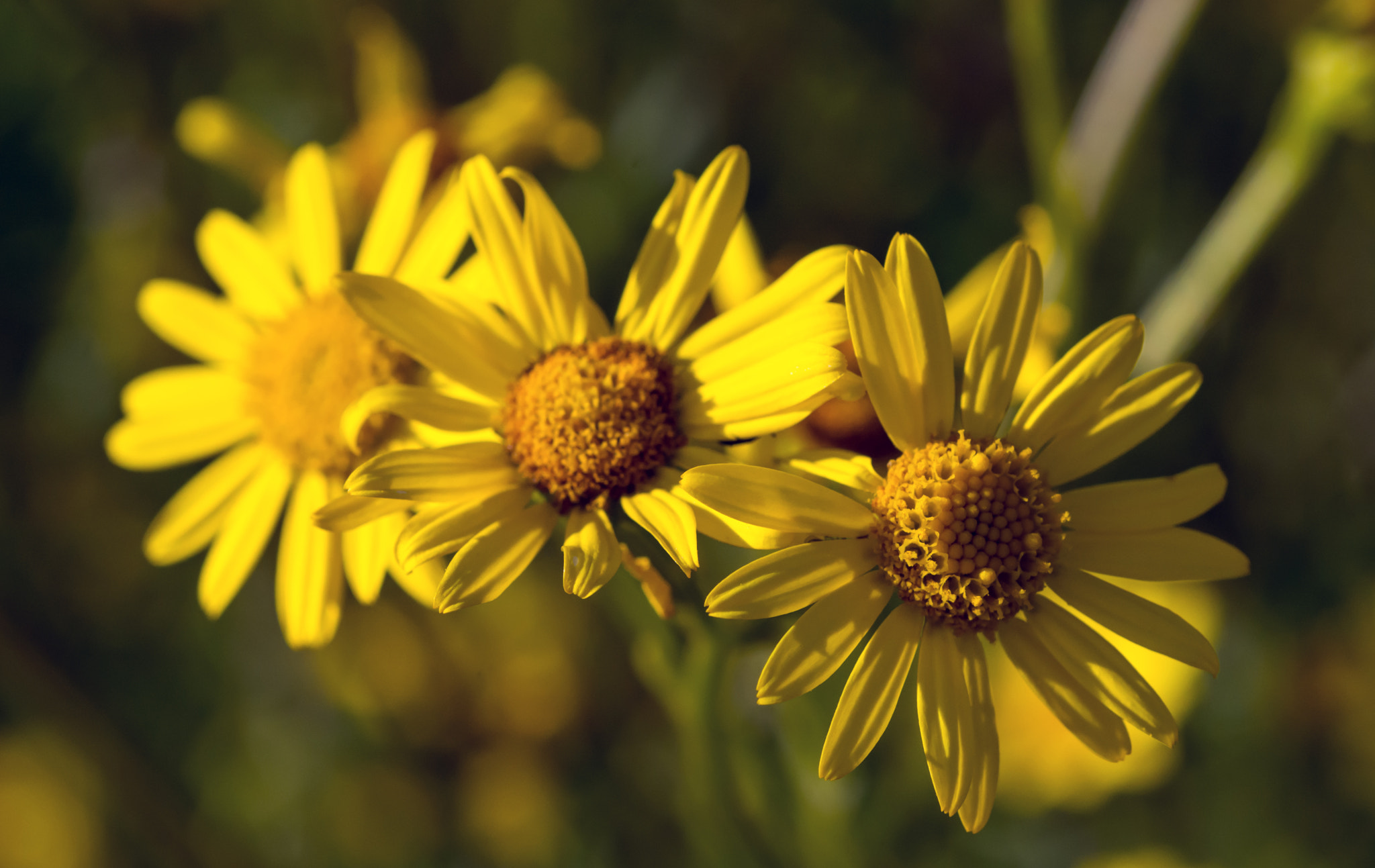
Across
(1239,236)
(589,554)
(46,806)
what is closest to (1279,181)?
(1239,236)

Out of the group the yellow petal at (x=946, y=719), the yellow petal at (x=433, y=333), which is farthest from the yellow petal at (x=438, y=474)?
the yellow petal at (x=946, y=719)

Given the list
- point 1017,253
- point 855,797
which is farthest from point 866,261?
point 855,797

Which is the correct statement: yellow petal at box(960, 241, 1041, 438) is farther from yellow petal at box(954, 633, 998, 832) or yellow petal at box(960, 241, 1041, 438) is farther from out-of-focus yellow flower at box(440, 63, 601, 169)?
out-of-focus yellow flower at box(440, 63, 601, 169)

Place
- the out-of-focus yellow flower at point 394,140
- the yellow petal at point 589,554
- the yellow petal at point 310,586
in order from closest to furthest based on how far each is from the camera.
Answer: the yellow petal at point 589,554 → the yellow petal at point 310,586 → the out-of-focus yellow flower at point 394,140

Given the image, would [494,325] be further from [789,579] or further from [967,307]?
[967,307]

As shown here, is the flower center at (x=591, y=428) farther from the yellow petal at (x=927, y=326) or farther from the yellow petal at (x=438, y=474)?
the yellow petal at (x=927, y=326)

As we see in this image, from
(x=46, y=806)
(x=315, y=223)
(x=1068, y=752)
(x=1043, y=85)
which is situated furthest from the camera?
(x=46, y=806)

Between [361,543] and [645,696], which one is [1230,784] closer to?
[645,696]
